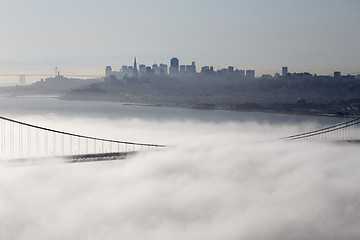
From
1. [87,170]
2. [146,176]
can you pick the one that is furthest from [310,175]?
[87,170]

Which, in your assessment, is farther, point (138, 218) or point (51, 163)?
point (51, 163)

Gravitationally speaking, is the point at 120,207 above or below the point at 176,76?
below

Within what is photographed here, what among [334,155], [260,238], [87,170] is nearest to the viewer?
[260,238]

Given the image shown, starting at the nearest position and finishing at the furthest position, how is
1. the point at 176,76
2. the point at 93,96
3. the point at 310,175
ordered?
the point at 310,175
the point at 93,96
the point at 176,76

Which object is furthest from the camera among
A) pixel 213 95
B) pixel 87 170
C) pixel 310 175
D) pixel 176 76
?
pixel 176 76

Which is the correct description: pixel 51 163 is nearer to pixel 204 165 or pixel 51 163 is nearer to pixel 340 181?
pixel 204 165

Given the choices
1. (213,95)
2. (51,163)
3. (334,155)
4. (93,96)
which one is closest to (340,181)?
(334,155)

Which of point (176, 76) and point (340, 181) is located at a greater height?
point (176, 76)

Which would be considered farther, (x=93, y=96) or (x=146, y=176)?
(x=93, y=96)

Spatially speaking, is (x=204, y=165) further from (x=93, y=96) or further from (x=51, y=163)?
(x=93, y=96)
